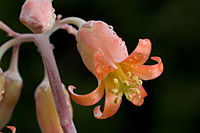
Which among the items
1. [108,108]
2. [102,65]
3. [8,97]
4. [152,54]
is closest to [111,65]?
[102,65]

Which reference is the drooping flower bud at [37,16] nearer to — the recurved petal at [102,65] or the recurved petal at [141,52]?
the recurved petal at [102,65]

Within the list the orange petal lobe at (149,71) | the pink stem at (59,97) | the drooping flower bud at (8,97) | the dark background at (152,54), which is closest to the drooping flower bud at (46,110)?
the drooping flower bud at (8,97)

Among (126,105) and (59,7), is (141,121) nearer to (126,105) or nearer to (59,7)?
(126,105)

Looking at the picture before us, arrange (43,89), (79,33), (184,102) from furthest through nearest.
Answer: (184,102)
(43,89)
(79,33)

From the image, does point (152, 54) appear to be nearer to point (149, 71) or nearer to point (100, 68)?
point (149, 71)

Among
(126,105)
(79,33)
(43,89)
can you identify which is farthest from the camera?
(126,105)

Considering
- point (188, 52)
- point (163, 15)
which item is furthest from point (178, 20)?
point (188, 52)
